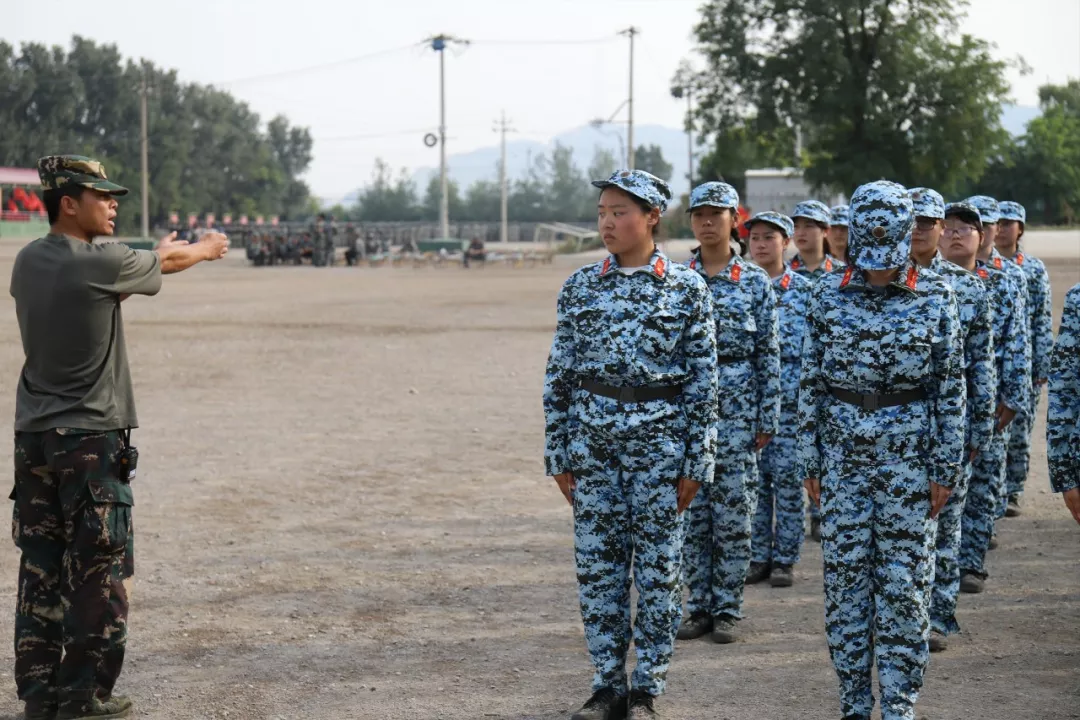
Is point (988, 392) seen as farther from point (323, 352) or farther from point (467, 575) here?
point (323, 352)

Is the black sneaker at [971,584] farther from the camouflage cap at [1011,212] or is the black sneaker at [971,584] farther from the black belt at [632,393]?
the black belt at [632,393]

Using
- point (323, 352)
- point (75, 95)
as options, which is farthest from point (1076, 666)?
point (75, 95)

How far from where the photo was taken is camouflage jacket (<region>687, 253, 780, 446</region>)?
6391 mm

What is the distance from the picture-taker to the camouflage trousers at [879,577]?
4.67 metres

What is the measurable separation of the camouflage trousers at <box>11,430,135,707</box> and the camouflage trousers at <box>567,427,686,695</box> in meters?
1.79

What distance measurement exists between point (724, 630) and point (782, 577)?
3.49 ft

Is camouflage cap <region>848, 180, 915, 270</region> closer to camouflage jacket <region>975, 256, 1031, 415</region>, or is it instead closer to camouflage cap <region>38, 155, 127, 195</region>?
camouflage jacket <region>975, 256, 1031, 415</region>

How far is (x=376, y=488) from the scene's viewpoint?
32.3ft

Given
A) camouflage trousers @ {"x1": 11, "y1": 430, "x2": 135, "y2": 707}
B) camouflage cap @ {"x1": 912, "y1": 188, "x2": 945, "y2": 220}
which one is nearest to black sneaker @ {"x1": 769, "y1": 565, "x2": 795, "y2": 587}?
camouflage cap @ {"x1": 912, "y1": 188, "x2": 945, "y2": 220}

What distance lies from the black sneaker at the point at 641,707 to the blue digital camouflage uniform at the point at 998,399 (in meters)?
2.72

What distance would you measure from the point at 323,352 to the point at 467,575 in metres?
11.8

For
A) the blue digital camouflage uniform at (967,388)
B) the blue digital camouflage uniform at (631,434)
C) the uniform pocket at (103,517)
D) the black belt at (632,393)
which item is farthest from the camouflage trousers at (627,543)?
the uniform pocket at (103,517)

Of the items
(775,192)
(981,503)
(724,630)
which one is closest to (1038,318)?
(981,503)

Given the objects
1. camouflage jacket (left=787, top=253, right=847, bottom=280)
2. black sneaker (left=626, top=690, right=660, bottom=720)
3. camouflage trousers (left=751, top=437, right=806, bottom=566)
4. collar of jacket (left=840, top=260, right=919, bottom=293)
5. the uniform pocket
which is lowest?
black sneaker (left=626, top=690, right=660, bottom=720)
